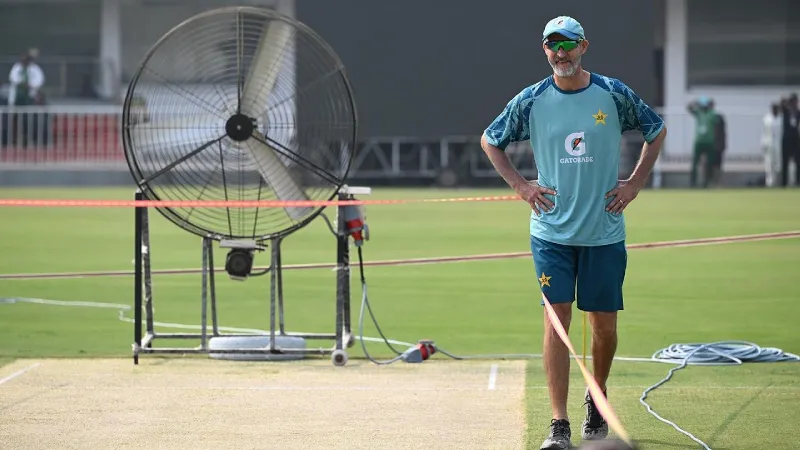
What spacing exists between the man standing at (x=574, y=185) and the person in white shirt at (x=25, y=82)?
27526 millimetres

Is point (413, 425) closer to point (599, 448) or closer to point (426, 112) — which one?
point (599, 448)

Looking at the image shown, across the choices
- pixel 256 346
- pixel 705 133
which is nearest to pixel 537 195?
pixel 256 346

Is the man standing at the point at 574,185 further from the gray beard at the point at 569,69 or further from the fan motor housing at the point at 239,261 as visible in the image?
the fan motor housing at the point at 239,261

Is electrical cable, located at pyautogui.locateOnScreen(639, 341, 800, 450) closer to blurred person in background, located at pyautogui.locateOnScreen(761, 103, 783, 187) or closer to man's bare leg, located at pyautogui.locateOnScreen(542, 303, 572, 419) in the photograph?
man's bare leg, located at pyautogui.locateOnScreen(542, 303, 572, 419)

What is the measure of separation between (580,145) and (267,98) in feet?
9.46

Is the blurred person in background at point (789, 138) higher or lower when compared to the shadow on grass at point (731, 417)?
higher

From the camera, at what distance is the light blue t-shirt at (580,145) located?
685 centimetres

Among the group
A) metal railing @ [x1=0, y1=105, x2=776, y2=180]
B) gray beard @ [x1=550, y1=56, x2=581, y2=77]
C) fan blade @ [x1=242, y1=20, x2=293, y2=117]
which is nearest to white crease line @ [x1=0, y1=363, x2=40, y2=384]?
fan blade @ [x1=242, y1=20, x2=293, y2=117]

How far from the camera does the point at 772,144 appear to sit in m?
31.4

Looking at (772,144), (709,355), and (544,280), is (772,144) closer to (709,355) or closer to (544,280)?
(709,355)

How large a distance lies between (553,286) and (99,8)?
108 feet

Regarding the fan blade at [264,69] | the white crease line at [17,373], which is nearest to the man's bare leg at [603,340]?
the fan blade at [264,69]

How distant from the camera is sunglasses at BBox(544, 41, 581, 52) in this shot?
6.74 m

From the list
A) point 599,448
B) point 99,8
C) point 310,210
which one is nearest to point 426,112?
point 99,8
